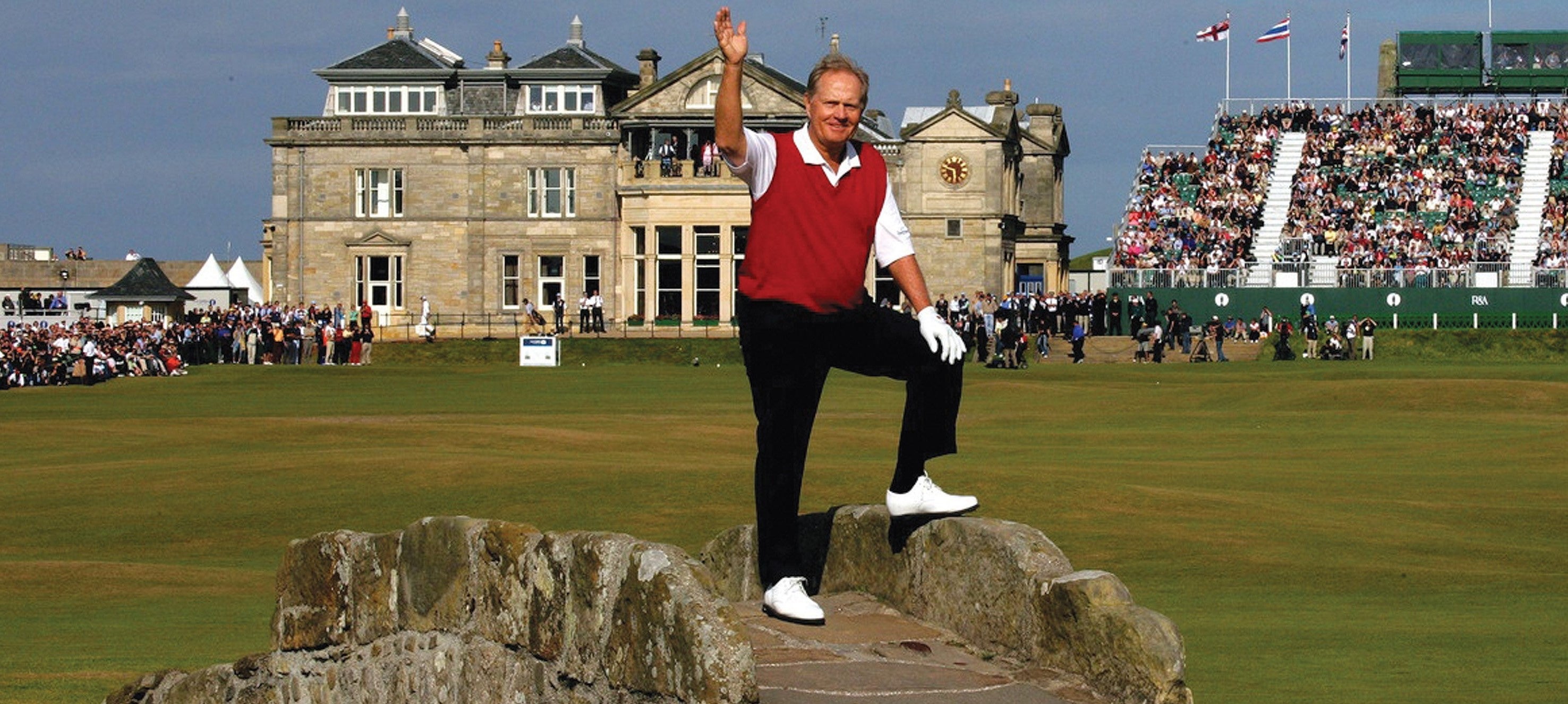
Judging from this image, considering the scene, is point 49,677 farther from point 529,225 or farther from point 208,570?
point 529,225

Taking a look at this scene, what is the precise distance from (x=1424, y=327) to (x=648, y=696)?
6315 centimetres

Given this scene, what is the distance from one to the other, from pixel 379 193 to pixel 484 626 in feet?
239

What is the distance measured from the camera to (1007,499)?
2248 cm

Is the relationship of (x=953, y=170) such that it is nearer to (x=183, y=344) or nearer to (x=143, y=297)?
(x=183, y=344)

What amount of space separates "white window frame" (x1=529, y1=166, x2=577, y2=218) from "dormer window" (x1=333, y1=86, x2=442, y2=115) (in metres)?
6.01

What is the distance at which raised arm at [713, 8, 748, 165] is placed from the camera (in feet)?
28.4

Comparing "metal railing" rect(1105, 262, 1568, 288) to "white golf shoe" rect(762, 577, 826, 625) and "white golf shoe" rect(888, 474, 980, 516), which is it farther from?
"white golf shoe" rect(762, 577, 826, 625)

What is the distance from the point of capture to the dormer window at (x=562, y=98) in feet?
268

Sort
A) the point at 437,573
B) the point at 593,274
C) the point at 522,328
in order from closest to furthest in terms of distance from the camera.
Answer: the point at 437,573 → the point at 522,328 → the point at 593,274

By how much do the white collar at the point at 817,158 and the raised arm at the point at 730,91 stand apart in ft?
0.87

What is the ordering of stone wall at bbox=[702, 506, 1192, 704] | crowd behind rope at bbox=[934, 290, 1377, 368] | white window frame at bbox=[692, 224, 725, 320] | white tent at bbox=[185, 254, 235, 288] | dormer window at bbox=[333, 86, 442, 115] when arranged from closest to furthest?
1. stone wall at bbox=[702, 506, 1192, 704]
2. crowd behind rope at bbox=[934, 290, 1377, 368]
3. white window frame at bbox=[692, 224, 725, 320]
4. dormer window at bbox=[333, 86, 442, 115]
5. white tent at bbox=[185, 254, 235, 288]

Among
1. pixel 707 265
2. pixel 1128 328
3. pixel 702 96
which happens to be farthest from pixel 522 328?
pixel 1128 328

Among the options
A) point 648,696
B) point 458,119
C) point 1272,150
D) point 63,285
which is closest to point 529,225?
point 458,119

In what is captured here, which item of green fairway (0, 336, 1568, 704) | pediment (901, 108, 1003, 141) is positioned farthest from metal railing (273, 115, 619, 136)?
green fairway (0, 336, 1568, 704)
